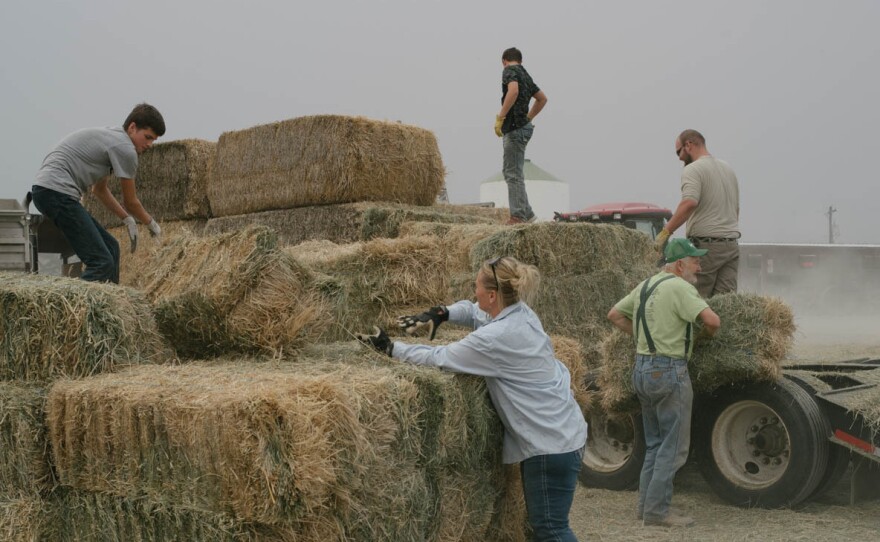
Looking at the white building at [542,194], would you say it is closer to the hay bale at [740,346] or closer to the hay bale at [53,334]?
the hay bale at [740,346]

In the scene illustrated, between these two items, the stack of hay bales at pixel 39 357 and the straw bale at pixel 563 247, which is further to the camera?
the straw bale at pixel 563 247

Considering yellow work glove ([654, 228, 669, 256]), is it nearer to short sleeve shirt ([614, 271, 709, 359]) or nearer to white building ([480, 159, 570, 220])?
short sleeve shirt ([614, 271, 709, 359])

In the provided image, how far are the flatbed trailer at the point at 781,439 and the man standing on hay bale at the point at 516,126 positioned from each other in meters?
2.98

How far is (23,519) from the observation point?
13.8ft

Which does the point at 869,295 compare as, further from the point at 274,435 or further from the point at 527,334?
the point at 274,435

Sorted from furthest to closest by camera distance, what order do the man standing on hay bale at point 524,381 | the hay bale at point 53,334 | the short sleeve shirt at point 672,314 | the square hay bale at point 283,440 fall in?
the short sleeve shirt at point 672,314
the man standing on hay bale at point 524,381
the hay bale at point 53,334
the square hay bale at point 283,440

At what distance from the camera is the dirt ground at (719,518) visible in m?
6.19

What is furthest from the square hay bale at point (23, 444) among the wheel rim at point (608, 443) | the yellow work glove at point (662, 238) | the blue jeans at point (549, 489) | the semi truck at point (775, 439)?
the yellow work glove at point (662, 238)

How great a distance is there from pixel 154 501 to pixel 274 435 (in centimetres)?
80

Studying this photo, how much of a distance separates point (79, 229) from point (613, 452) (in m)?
4.54

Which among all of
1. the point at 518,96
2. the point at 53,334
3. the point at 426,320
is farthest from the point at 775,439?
the point at 53,334

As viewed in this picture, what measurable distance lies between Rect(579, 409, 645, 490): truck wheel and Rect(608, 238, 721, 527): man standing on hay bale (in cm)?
74

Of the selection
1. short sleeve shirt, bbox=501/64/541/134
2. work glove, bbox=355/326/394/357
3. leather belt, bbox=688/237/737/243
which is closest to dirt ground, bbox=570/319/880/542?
leather belt, bbox=688/237/737/243

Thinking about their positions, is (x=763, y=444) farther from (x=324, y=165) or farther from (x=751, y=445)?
(x=324, y=165)
